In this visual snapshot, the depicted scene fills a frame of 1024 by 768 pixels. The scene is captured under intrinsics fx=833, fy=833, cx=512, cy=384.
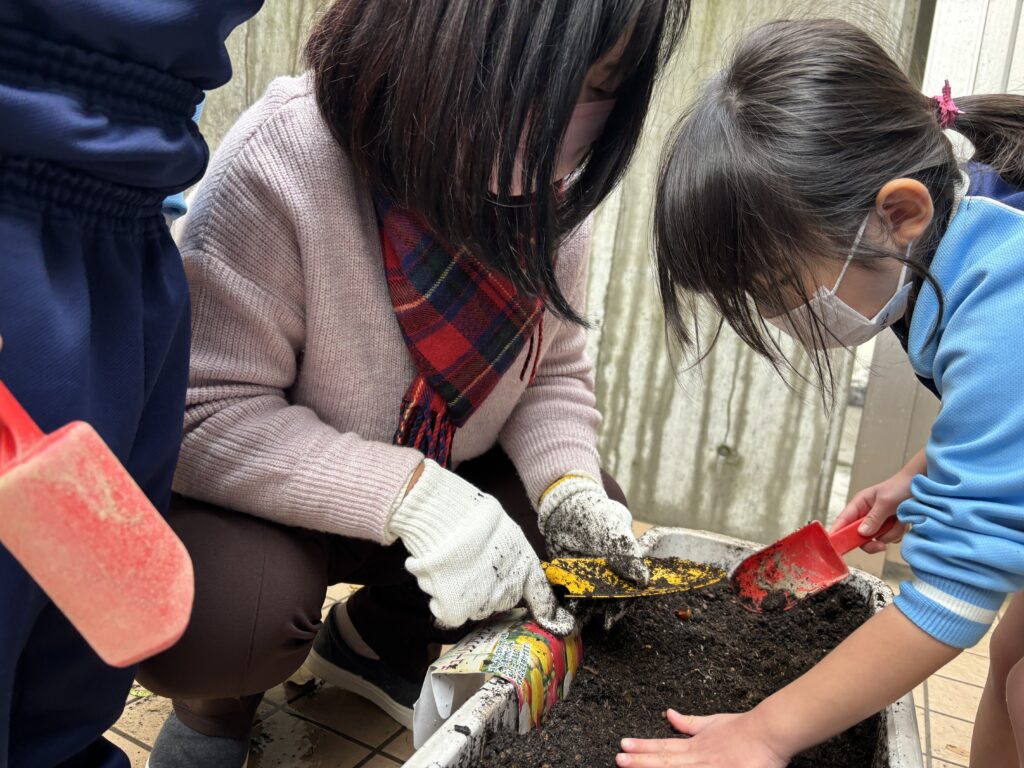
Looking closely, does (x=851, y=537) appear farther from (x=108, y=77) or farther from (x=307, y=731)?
(x=108, y=77)

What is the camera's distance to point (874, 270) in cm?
91

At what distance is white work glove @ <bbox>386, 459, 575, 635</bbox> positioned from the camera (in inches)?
37.9

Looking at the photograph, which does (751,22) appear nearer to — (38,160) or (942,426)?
(942,426)

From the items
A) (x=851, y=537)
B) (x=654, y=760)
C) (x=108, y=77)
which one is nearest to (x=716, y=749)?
(x=654, y=760)

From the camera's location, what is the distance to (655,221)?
3.15 ft

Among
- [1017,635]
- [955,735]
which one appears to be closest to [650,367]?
[955,735]

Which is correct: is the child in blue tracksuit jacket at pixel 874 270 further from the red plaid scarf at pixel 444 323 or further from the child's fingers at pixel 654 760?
the red plaid scarf at pixel 444 323

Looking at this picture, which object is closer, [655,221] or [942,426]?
[942,426]

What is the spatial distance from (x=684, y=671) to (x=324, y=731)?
596 millimetres

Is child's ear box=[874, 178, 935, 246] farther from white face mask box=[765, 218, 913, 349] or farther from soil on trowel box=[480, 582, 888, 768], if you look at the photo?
soil on trowel box=[480, 582, 888, 768]

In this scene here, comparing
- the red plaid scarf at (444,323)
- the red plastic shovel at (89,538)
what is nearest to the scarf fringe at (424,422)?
the red plaid scarf at (444,323)

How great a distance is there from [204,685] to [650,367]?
4.84 feet

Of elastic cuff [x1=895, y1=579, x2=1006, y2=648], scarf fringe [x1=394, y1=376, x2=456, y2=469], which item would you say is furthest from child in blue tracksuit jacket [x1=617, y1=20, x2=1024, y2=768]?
scarf fringe [x1=394, y1=376, x2=456, y2=469]

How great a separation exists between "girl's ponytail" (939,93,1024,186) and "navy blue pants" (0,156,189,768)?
889mm
